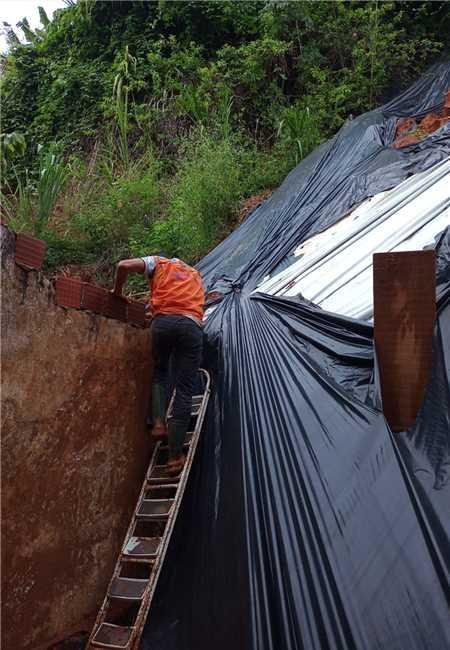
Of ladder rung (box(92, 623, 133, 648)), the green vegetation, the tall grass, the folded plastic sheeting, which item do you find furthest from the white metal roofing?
the tall grass

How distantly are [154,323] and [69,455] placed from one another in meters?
0.68

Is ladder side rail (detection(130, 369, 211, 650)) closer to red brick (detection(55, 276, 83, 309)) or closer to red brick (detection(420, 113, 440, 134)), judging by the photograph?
red brick (detection(55, 276, 83, 309))

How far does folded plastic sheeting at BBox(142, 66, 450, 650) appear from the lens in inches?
67.8

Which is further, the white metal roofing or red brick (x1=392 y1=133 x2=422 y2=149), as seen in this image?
red brick (x1=392 y1=133 x2=422 y2=149)

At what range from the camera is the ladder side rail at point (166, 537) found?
84.7 inches

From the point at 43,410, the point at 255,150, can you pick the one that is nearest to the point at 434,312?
the point at 43,410

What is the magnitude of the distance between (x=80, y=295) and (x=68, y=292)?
61 millimetres

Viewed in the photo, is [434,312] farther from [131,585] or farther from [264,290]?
[131,585]

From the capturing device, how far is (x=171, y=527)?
91.1 inches

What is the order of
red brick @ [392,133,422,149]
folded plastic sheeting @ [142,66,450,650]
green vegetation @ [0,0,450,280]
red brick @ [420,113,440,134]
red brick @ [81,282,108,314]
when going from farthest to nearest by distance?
green vegetation @ [0,0,450,280] < red brick @ [420,113,440,134] < red brick @ [392,133,422,149] < red brick @ [81,282,108,314] < folded plastic sheeting @ [142,66,450,650]

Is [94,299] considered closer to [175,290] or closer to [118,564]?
[175,290]

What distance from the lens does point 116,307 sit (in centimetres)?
268

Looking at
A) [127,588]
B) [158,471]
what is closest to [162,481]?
[158,471]

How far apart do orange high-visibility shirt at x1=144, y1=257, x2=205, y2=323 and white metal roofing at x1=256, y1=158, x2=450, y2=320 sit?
564mm
